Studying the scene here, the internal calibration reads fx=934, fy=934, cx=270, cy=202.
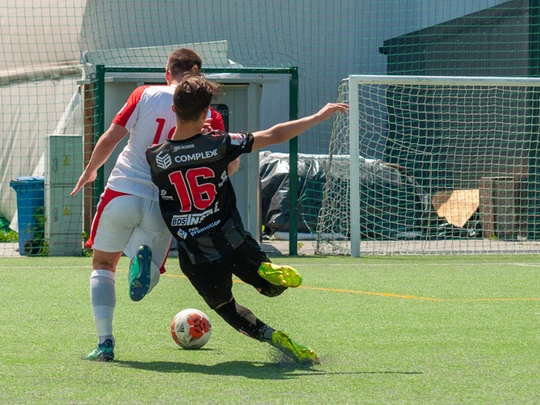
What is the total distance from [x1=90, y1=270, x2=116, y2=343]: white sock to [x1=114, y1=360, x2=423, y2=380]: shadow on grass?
0.76 feet

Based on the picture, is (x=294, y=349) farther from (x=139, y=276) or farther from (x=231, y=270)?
(x=139, y=276)

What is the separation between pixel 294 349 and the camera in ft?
15.0

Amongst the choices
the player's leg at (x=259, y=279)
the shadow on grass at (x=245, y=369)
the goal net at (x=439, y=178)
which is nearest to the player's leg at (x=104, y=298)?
the shadow on grass at (x=245, y=369)

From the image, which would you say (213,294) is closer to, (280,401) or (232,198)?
(232,198)

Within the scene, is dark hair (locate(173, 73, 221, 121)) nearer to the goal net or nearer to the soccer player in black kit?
the soccer player in black kit

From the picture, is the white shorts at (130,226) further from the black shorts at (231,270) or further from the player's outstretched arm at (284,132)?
the player's outstretched arm at (284,132)

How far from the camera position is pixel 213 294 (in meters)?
4.79

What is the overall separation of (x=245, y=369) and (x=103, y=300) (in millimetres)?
922

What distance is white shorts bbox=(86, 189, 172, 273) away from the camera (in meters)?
4.83

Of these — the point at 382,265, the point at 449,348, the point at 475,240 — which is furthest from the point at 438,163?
the point at 449,348

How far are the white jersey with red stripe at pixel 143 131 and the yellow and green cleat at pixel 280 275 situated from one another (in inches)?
30.1

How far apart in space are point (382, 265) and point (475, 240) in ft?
13.0

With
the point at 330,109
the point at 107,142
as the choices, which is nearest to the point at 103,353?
the point at 107,142

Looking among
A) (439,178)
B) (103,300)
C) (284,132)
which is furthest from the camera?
(439,178)
